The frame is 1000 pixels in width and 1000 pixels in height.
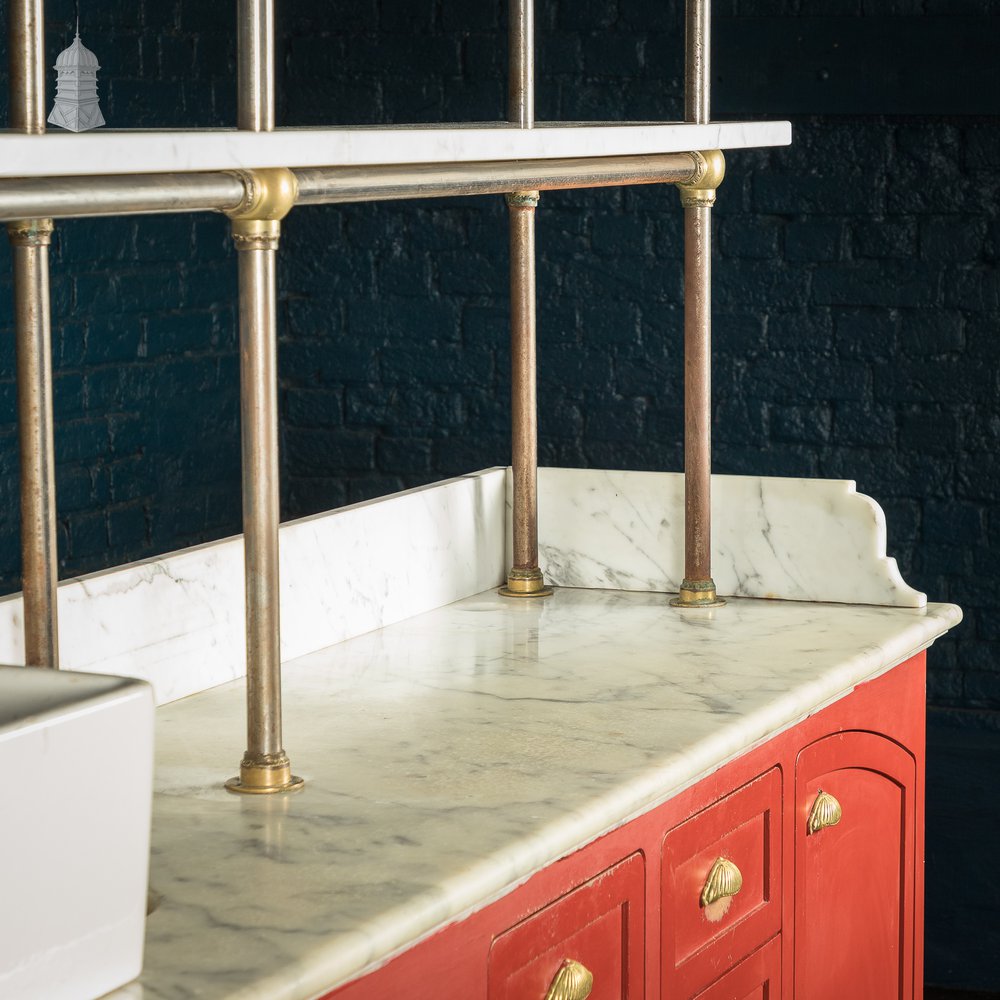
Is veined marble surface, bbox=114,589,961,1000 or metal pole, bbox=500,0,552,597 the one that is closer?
veined marble surface, bbox=114,589,961,1000

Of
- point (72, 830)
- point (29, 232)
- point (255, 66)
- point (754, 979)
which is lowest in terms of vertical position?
point (754, 979)

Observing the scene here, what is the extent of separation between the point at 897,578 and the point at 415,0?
209 centimetres

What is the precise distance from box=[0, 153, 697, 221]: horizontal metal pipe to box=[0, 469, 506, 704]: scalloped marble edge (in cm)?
46

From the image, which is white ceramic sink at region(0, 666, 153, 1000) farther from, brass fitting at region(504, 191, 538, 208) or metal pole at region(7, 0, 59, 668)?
brass fitting at region(504, 191, 538, 208)

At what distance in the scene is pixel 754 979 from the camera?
1.88 metres

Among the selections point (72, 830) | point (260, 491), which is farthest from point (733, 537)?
point (72, 830)

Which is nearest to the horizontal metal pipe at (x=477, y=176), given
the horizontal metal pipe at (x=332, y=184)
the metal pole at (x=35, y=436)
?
the horizontal metal pipe at (x=332, y=184)

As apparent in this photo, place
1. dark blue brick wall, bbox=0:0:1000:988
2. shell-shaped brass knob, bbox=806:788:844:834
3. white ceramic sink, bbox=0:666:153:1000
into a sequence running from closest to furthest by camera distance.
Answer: white ceramic sink, bbox=0:666:153:1000, shell-shaped brass knob, bbox=806:788:844:834, dark blue brick wall, bbox=0:0:1000:988

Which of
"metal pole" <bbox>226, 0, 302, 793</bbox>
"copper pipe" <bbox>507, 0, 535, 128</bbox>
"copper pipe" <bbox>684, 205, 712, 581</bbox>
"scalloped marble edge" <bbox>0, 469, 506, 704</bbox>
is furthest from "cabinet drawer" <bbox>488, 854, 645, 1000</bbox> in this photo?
"copper pipe" <bbox>507, 0, 535, 128</bbox>

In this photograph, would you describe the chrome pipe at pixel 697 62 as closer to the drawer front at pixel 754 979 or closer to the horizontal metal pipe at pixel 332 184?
the horizontal metal pipe at pixel 332 184

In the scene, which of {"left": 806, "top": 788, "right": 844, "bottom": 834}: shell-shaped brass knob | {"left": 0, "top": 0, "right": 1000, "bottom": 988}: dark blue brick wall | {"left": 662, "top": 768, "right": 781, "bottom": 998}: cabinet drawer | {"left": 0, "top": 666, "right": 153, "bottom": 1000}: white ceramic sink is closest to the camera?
{"left": 0, "top": 666, "right": 153, "bottom": 1000}: white ceramic sink

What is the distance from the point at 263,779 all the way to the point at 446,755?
0.60 feet

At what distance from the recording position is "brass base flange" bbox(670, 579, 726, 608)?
2275 millimetres

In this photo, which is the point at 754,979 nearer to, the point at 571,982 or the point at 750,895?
the point at 750,895
